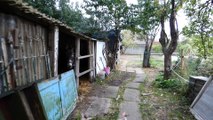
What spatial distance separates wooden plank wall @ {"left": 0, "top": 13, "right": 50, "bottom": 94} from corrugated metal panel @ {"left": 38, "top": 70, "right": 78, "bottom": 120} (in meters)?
0.65

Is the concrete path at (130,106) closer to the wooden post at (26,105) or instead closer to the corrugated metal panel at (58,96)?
the corrugated metal panel at (58,96)

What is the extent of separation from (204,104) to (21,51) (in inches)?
183

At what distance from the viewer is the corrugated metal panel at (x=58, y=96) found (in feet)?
10.6

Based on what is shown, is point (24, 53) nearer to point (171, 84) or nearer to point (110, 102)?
point (110, 102)

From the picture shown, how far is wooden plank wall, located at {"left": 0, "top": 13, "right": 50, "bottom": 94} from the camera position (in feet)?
10.6

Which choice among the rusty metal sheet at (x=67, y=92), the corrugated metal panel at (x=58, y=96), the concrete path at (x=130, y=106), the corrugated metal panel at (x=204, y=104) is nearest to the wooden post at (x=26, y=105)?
the corrugated metal panel at (x=58, y=96)

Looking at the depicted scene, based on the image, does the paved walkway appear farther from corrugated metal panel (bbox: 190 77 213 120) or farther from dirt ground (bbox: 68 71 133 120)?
corrugated metal panel (bbox: 190 77 213 120)

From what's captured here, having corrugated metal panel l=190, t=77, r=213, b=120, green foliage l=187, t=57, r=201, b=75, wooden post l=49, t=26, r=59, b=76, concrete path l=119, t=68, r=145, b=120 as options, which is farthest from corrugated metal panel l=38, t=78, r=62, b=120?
green foliage l=187, t=57, r=201, b=75

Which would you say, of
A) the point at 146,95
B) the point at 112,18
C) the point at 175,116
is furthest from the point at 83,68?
the point at 175,116

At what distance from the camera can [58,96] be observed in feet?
12.7

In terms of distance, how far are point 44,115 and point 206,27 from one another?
674 centimetres

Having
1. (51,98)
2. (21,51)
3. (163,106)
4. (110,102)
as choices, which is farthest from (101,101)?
(21,51)

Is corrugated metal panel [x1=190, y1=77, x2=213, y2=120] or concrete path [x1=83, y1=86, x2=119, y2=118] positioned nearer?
corrugated metal panel [x1=190, y1=77, x2=213, y2=120]

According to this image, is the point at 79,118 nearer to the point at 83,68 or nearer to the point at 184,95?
the point at 184,95
